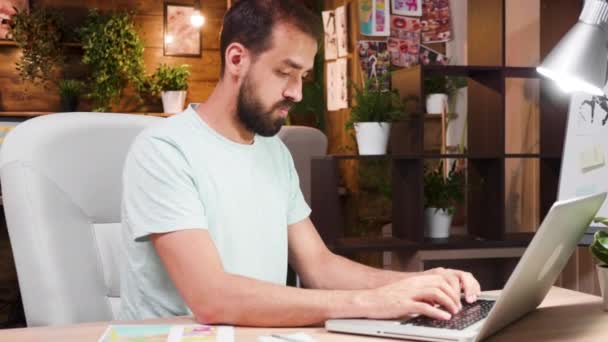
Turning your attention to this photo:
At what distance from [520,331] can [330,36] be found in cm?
468

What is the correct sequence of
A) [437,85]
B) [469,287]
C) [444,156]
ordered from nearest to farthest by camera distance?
[469,287]
[444,156]
[437,85]

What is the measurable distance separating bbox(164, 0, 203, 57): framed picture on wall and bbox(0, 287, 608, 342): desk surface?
4506 mm

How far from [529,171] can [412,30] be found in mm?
1698

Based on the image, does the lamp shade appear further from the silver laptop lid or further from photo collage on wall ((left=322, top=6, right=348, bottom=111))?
photo collage on wall ((left=322, top=6, right=348, bottom=111))

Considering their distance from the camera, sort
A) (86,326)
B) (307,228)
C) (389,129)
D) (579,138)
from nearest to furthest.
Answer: (86,326), (307,228), (579,138), (389,129)

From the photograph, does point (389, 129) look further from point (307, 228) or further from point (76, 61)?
point (76, 61)

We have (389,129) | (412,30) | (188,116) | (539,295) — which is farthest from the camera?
(412,30)

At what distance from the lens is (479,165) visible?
11.1 feet

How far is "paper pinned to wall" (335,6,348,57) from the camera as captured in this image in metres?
5.48

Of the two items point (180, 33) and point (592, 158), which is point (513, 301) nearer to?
point (592, 158)

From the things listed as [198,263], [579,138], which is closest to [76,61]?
[579,138]

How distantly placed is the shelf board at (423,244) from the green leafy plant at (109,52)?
8.58 ft

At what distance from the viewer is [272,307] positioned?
4.33 ft

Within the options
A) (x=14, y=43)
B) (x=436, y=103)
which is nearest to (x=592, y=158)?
(x=436, y=103)
